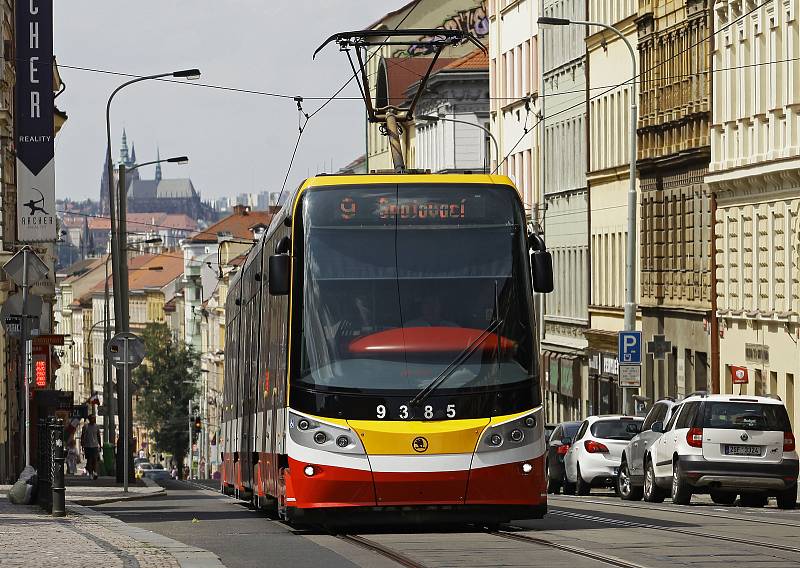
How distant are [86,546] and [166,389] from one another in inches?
5894

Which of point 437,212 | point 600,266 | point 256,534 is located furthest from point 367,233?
point 600,266

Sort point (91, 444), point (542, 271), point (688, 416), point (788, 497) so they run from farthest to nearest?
1. point (91, 444)
2. point (688, 416)
3. point (788, 497)
4. point (542, 271)

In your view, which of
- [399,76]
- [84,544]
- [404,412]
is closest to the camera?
[84,544]

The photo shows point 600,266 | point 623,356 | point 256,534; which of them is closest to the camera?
point 256,534

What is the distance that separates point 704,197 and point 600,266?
14.5 meters

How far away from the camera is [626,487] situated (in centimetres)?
3666

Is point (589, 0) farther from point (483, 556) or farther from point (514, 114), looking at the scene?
point (483, 556)

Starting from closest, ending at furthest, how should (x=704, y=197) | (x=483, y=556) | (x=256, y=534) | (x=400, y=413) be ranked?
1. (x=483, y=556)
2. (x=400, y=413)
3. (x=256, y=534)
4. (x=704, y=197)

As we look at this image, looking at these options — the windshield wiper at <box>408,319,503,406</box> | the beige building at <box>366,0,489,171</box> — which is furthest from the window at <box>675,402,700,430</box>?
the beige building at <box>366,0,489,171</box>

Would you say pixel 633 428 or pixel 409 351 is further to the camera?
pixel 633 428

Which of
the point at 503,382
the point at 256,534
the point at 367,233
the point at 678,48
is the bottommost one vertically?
the point at 256,534

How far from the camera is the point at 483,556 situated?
728 inches

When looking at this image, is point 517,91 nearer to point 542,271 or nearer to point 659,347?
point 659,347

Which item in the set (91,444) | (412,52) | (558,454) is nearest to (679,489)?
(558,454)
